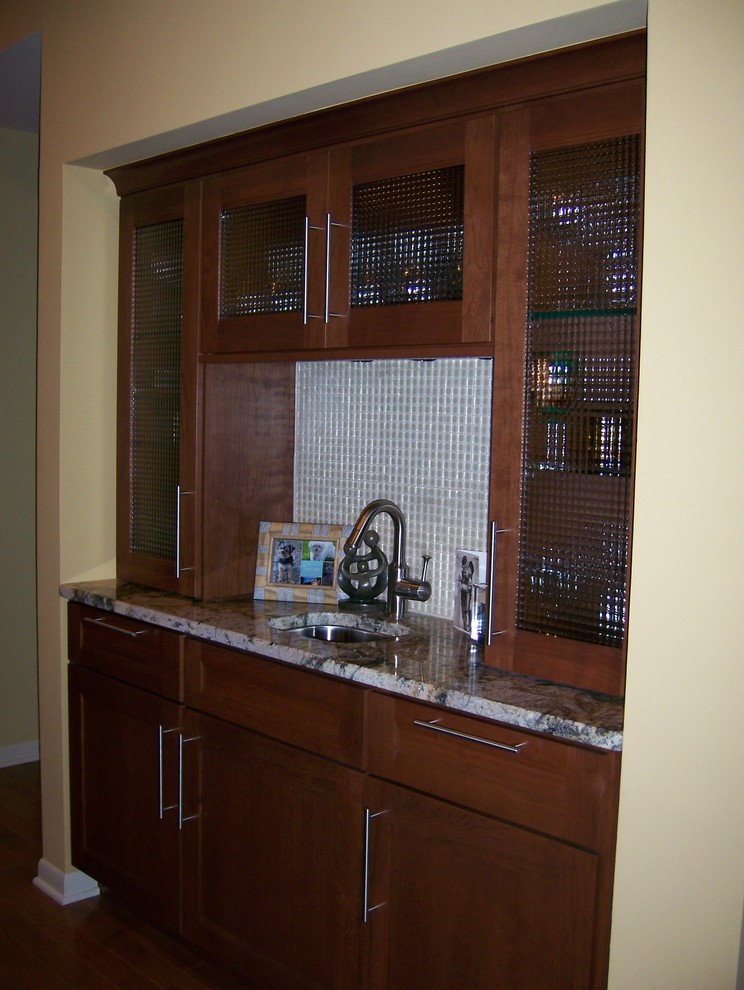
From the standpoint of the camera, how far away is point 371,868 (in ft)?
6.35

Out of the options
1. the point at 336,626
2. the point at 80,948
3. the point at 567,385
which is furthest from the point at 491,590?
the point at 80,948

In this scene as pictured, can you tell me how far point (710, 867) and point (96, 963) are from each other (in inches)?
71.0

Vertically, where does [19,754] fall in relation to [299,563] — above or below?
below

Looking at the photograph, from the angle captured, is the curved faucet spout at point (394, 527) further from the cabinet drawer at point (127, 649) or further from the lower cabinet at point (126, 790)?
the lower cabinet at point (126, 790)

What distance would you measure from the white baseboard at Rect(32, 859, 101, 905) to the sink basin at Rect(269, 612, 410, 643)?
118 cm

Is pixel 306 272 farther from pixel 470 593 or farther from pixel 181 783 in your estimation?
pixel 181 783

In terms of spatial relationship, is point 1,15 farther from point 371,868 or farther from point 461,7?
point 371,868

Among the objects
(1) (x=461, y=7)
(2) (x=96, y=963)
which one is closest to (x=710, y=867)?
(1) (x=461, y=7)

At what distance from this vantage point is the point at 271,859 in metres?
2.18

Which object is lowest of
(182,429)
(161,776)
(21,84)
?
(161,776)

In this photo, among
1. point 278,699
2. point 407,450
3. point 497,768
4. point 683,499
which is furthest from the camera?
point 407,450

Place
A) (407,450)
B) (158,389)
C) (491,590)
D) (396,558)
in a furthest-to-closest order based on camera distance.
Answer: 1. (158,389)
2. (407,450)
3. (396,558)
4. (491,590)

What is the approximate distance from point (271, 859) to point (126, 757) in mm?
662

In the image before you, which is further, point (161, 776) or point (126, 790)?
point (126, 790)
